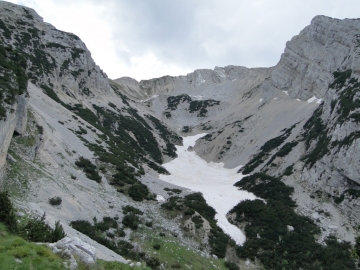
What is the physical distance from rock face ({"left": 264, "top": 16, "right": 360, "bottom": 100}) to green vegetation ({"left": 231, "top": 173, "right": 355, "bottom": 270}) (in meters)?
35.6

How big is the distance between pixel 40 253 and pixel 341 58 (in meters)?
73.7

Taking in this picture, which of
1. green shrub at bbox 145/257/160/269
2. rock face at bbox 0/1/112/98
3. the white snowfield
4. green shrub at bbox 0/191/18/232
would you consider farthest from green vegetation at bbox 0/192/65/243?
rock face at bbox 0/1/112/98

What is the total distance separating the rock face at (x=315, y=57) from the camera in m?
64.1

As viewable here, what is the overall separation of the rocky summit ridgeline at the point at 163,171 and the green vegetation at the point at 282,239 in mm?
105

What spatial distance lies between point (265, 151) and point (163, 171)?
20.3m

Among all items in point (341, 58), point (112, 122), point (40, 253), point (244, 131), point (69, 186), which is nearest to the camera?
point (40, 253)

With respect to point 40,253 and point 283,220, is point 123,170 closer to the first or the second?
point 283,220

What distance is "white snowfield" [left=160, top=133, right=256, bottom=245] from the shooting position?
95.8 feet

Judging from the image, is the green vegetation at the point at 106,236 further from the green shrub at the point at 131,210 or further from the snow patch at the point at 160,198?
the snow patch at the point at 160,198

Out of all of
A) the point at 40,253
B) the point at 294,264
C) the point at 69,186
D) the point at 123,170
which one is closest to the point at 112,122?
the point at 123,170

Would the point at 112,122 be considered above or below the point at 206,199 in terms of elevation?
above

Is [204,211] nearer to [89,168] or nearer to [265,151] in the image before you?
[89,168]

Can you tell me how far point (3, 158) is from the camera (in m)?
17.5

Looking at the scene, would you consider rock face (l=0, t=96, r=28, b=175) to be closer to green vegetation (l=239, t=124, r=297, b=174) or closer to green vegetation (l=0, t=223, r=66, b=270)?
green vegetation (l=0, t=223, r=66, b=270)
